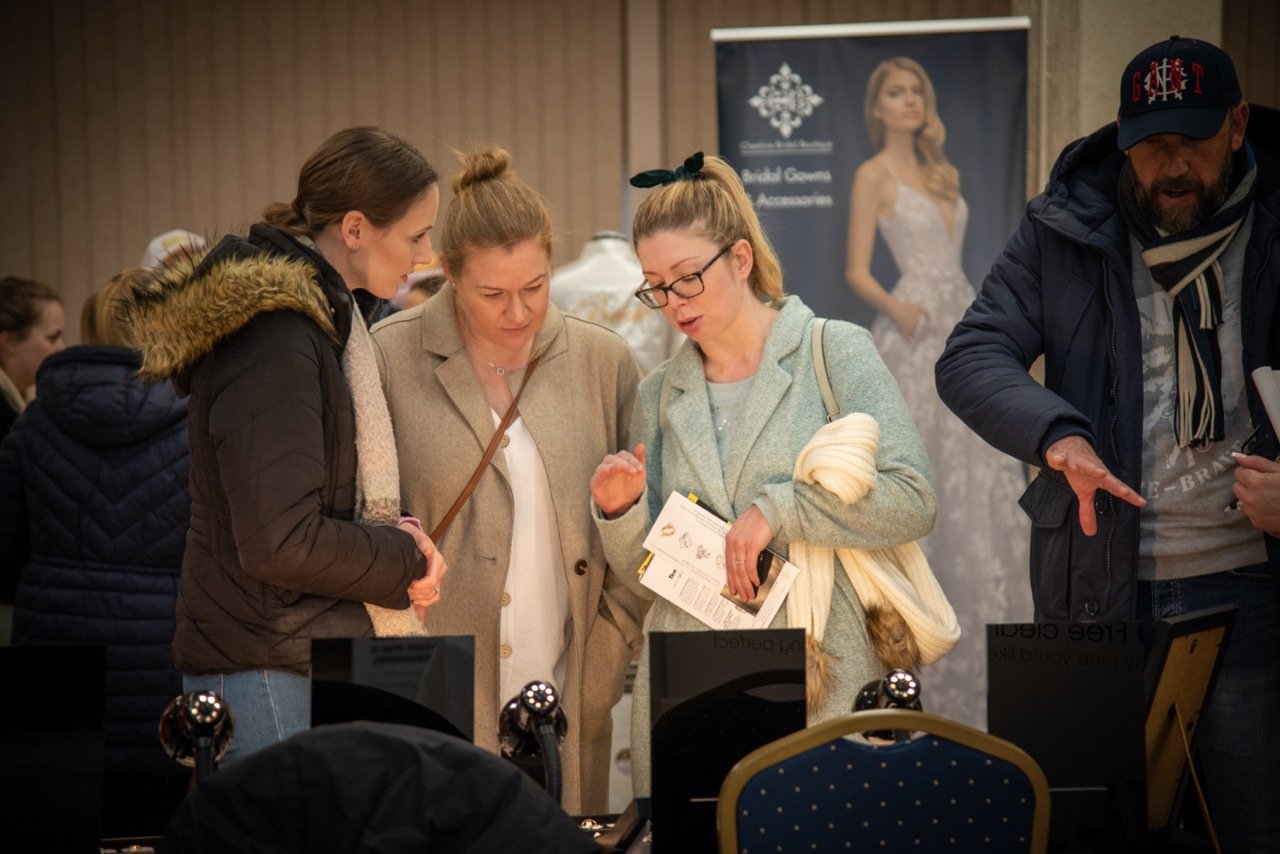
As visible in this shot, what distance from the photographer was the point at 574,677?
254cm

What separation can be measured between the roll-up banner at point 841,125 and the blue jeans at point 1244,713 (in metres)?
2.25

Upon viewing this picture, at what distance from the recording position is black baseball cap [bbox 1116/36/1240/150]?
91.7 inches

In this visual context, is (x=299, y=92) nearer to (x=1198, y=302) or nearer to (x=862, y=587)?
(x=862, y=587)

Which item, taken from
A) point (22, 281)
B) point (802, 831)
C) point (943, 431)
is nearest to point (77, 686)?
point (802, 831)

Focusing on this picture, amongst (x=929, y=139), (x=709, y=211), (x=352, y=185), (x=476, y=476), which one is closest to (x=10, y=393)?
(x=476, y=476)

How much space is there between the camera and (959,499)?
4.47 meters

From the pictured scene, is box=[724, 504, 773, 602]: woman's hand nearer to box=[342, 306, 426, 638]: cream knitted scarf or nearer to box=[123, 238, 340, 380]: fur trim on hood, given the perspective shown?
box=[342, 306, 426, 638]: cream knitted scarf

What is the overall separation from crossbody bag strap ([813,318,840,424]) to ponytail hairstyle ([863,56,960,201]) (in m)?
2.12

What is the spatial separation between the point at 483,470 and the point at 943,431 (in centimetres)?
236

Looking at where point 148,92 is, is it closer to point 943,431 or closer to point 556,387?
point 943,431

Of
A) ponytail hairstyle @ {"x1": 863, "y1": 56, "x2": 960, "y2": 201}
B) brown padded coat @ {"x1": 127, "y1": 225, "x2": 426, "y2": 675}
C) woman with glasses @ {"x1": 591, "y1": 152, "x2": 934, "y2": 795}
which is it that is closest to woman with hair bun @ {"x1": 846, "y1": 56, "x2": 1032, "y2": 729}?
ponytail hairstyle @ {"x1": 863, "y1": 56, "x2": 960, "y2": 201}

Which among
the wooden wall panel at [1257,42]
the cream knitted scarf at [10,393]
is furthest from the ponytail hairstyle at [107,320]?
the wooden wall panel at [1257,42]

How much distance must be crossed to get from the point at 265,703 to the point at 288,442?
401 millimetres

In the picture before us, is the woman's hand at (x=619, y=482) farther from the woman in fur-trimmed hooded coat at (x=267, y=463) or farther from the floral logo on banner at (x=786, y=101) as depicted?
the floral logo on banner at (x=786, y=101)
